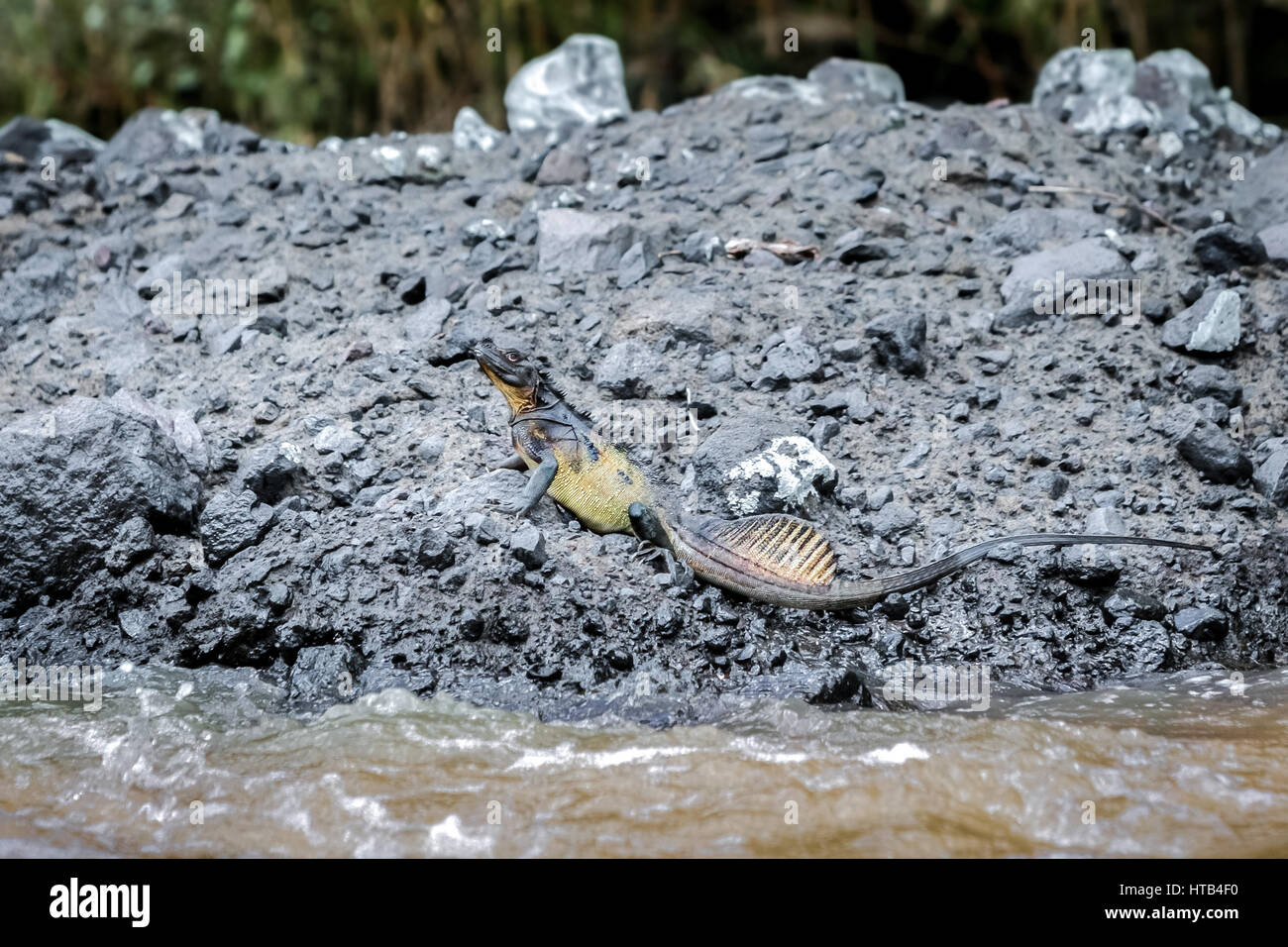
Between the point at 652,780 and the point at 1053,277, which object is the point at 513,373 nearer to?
the point at 652,780

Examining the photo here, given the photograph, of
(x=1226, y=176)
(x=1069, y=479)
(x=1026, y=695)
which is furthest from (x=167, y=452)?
(x=1226, y=176)

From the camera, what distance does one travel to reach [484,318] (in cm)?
584

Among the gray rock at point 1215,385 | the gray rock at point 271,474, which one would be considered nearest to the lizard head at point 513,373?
the gray rock at point 271,474

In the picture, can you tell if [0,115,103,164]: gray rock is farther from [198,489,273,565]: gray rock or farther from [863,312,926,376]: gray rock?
[863,312,926,376]: gray rock

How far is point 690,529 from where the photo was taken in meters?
4.58

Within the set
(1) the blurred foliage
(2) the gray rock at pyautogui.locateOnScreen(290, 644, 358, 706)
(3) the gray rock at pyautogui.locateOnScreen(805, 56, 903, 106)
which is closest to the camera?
(2) the gray rock at pyautogui.locateOnScreen(290, 644, 358, 706)

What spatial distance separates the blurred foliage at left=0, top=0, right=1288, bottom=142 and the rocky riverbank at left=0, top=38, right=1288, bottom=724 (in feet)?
8.68

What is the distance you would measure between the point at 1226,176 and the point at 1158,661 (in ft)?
14.7

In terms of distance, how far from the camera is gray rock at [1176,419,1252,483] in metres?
4.82

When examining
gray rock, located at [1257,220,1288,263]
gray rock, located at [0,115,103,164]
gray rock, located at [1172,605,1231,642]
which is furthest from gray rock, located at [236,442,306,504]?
gray rock, located at [1257,220,1288,263]

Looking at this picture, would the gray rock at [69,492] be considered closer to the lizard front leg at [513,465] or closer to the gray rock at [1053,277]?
the lizard front leg at [513,465]

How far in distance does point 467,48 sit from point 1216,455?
8181 millimetres

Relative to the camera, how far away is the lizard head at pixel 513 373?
200 inches

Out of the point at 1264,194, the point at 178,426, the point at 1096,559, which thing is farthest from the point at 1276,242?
the point at 178,426
